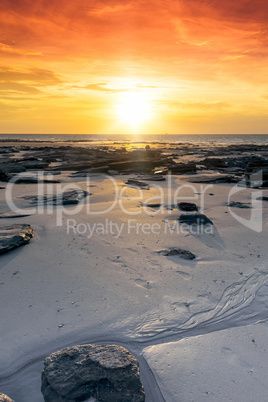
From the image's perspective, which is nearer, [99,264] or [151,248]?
[99,264]

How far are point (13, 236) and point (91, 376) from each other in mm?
2797

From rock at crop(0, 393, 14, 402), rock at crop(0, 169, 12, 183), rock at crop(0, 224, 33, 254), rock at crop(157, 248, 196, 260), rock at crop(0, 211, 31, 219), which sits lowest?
rock at crop(0, 393, 14, 402)

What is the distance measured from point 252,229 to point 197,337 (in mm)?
3222

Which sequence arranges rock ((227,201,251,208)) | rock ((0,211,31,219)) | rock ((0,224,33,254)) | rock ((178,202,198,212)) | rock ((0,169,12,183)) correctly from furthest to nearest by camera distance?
rock ((0,169,12,183))
rock ((227,201,251,208))
rock ((178,202,198,212))
rock ((0,211,31,219))
rock ((0,224,33,254))

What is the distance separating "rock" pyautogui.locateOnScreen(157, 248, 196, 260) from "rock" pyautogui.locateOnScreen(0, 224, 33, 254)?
2046mm

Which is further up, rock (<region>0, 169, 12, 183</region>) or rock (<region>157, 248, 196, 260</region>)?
rock (<region>0, 169, 12, 183</region>)

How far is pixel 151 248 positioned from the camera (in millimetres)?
4453

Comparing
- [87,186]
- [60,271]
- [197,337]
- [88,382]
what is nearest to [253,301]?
[197,337]

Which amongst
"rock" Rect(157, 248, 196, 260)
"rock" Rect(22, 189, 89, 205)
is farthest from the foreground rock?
"rock" Rect(22, 189, 89, 205)

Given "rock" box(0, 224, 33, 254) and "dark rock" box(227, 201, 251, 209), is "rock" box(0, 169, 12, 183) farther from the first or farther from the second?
"dark rock" box(227, 201, 251, 209)

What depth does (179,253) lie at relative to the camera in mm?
4230

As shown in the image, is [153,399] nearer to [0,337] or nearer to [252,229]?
[0,337]

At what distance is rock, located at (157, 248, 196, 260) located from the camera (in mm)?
4137

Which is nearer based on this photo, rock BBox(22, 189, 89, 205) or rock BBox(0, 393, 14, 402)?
rock BBox(0, 393, 14, 402)
